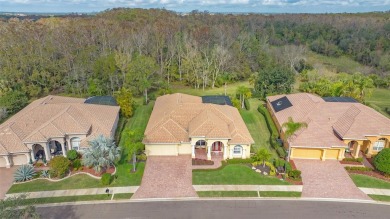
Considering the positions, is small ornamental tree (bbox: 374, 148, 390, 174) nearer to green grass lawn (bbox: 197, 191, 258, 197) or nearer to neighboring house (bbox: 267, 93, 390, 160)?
neighboring house (bbox: 267, 93, 390, 160)

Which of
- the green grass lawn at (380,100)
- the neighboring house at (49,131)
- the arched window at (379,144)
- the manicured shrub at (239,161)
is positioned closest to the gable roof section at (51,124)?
the neighboring house at (49,131)

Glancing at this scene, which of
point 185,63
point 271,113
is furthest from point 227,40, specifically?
point 271,113

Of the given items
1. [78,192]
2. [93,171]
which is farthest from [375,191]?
[78,192]

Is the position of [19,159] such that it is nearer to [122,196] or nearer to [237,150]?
[122,196]

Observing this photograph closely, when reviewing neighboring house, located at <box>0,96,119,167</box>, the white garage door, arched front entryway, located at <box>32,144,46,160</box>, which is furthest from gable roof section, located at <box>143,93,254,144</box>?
the white garage door

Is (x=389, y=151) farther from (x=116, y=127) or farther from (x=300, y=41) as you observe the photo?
(x=300, y=41)

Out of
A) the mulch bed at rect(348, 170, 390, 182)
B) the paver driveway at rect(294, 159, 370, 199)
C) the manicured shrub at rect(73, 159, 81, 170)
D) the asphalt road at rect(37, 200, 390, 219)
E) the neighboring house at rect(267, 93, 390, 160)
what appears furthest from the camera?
the neighboring house at rect(267, 93, 390, 160)
